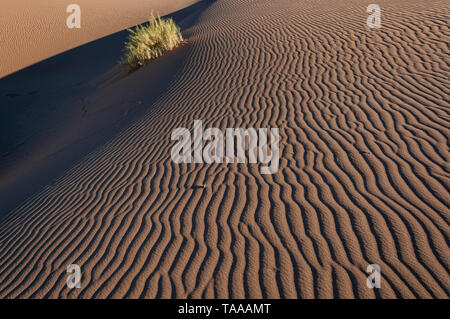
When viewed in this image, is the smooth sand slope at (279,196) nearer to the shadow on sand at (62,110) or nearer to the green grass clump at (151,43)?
the shadow on sand at (62,110)

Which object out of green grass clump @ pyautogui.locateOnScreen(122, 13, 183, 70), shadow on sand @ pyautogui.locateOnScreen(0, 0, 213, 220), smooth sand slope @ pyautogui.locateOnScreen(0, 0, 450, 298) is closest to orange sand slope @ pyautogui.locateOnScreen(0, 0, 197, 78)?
shadow on sand @ pyautogui.locateOnScreen(0, 0, 213, 220)

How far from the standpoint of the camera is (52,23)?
66.3 feet

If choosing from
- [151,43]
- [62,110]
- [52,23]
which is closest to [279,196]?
[151,43]

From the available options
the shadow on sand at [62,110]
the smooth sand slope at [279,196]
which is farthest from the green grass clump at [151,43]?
the smooth sand slope at [279,196]

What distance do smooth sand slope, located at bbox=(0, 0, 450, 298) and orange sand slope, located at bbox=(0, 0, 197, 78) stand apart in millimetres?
11434

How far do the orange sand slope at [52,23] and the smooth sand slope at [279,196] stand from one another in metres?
11.4

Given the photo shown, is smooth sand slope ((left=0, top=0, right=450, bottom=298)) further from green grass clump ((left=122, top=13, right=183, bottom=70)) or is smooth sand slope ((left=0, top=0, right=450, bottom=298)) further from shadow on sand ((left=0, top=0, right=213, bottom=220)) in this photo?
green grass clump ((left=122, top=13, right=183, bottom=70))

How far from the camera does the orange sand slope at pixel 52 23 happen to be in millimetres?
17281

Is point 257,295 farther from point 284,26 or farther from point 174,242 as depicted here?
point 284,26

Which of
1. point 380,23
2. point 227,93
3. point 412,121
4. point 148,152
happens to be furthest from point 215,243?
point 380,23

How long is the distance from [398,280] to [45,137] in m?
9.45

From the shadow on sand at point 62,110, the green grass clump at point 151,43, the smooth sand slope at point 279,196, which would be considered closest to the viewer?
the smooth sand slope at point 279,196

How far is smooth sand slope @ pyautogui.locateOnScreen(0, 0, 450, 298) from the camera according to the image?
3.46 m

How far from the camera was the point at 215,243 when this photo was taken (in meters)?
3.91
